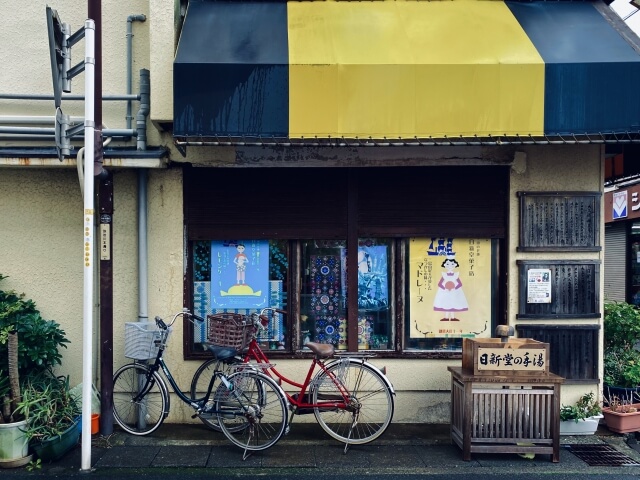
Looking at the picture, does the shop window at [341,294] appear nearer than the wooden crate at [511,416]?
No

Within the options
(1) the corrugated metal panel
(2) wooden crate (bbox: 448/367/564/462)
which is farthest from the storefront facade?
(1) the corrugated metal panel

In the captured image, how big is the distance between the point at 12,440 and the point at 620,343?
24.0 feet

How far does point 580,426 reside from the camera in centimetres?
705

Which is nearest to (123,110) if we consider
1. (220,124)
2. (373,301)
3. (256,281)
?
(220,124)

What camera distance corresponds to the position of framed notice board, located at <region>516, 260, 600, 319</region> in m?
7.28

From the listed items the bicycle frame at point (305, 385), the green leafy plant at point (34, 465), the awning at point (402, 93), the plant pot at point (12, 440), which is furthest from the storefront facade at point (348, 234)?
the green leafy plant at point (34, 465)

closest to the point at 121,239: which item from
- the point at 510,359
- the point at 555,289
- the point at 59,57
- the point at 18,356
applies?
the point at 18,356

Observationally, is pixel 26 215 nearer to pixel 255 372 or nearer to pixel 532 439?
pixel 255 372

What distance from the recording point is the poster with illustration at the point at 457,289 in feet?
24.7

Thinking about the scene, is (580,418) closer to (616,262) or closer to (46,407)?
(46,407)

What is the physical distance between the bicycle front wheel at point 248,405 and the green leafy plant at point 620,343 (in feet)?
14.0

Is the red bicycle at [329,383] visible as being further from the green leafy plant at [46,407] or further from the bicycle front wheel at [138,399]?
the green leafy plant at [46,407]

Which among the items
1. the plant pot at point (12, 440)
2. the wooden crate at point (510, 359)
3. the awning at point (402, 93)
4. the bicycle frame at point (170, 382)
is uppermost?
the awning at point (402, 93)

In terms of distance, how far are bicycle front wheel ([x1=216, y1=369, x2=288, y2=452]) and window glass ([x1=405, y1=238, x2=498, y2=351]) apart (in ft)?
6.65
